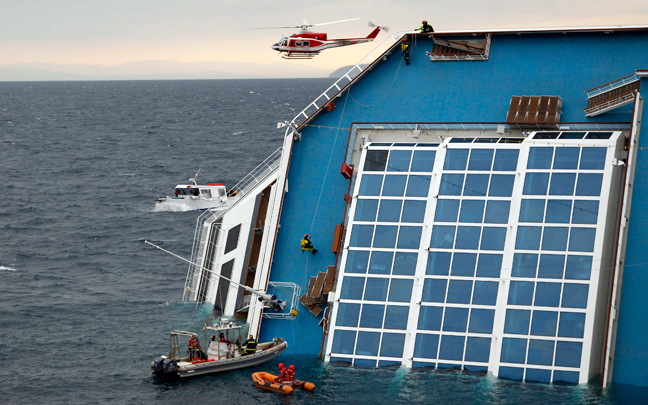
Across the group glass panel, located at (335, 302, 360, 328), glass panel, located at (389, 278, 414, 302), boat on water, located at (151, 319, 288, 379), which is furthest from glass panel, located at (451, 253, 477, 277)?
boat on water, located at (151, 319, 288, 379)

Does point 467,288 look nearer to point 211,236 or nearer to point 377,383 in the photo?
point 377,383

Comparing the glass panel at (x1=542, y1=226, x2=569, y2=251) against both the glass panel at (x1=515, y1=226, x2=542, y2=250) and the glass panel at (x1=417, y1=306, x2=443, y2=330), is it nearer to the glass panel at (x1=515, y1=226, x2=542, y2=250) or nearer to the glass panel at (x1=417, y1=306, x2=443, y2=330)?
the glass panel at (x1=515, y1=226, x2=542, y2=250)

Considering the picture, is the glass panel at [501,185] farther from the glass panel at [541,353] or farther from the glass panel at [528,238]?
the glass panel at [541,353]

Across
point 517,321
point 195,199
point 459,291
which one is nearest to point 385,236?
point 459,291

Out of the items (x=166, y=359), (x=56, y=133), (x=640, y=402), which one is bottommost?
(x=166, y=359)

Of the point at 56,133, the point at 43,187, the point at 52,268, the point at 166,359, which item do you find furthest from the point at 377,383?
the point at 56,133

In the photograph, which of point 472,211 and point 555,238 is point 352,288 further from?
point 555,238

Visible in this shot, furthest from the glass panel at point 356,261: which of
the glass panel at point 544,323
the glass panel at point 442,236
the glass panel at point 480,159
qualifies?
the glass panel at point 544,323
